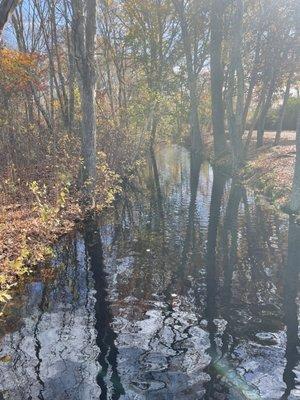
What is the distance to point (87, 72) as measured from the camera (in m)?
12.8

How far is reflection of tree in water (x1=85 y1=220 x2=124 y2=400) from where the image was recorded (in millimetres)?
4910

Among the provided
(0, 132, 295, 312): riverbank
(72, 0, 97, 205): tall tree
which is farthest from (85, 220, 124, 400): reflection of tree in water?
(72, 0, 97, 205): tall tree

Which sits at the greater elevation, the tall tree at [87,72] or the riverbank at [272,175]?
the tall tree at [87,72]

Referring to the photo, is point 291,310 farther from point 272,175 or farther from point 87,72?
point 272,175

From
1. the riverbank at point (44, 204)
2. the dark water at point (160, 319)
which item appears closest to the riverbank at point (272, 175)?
the riverbank at point (44, 204)

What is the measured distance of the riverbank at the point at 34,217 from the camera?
800 cm

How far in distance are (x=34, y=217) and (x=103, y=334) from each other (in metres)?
5.37

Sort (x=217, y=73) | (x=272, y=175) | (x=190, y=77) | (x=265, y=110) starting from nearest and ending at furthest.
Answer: (x=272, y=175)
(x=265, y=110)
(x=217, y=73)
(x=190, y=77)

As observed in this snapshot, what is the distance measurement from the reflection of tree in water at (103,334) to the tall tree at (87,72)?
445 centimetres

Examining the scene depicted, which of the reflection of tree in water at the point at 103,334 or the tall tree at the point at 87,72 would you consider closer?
the reflection of tree in water at the point at 103,334

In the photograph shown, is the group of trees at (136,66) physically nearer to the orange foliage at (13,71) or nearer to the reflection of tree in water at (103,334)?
the orange foliage at (13,71)

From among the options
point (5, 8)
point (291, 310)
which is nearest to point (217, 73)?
point (5, 8)

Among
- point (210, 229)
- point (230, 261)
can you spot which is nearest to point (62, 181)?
point (210, 229)

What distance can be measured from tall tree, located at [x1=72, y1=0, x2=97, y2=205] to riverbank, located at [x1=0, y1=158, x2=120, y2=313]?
0.64 metres
